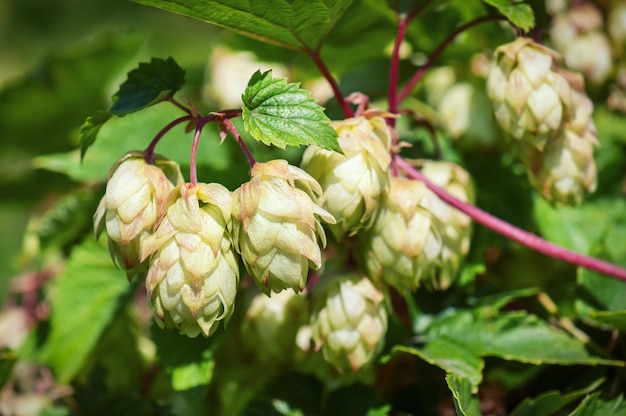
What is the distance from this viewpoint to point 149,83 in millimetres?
919

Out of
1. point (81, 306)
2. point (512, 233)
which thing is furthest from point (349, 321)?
point (81, 306)

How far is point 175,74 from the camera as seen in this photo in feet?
2.99

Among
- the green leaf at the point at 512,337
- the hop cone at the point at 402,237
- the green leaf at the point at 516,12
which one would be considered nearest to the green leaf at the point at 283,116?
the hop cone at the point at 402,237

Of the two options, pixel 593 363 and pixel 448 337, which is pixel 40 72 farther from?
pixel 593 363

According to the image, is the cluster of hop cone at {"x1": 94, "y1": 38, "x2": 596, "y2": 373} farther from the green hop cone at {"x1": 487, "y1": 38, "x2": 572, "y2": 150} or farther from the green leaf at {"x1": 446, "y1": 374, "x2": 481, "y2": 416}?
the green leaf at {"x1": 446, "y1": 374, "x2": 481, "y2": 416}

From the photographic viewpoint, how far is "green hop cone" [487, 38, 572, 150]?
960mm

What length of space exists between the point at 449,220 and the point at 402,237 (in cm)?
9

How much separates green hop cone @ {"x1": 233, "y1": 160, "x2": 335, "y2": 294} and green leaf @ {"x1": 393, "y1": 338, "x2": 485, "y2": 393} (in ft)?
0.79

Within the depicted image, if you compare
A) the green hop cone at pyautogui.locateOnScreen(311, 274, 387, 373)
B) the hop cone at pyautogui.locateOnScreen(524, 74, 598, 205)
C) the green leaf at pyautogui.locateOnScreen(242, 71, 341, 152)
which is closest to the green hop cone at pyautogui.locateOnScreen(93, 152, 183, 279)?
the green leaf at pyautogui.locateOnScreen(242, 71, 341, 152)

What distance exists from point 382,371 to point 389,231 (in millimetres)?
306

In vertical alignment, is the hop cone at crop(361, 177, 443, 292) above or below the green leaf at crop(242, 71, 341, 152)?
below

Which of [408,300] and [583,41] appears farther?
[583,41]

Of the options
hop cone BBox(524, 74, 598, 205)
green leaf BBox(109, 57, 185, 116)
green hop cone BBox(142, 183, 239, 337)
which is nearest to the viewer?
green hop cone BBox(142, 183, 239, 337)

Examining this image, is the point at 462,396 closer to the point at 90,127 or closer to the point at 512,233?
the point at 512,233
